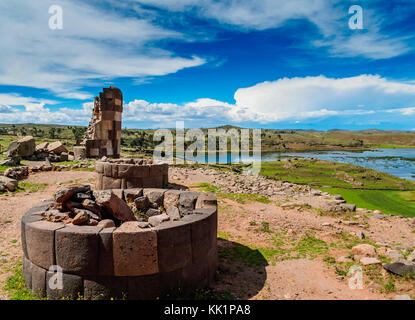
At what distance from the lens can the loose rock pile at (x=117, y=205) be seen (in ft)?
17.4

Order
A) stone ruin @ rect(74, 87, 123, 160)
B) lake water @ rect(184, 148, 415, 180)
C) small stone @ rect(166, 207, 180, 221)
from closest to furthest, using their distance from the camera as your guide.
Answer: small stone @ rect(166, 207, 180, 221) < stone ruin @ rect(74, 87, 123, 160) < lake water @ rect(184, 148, 415, 180)

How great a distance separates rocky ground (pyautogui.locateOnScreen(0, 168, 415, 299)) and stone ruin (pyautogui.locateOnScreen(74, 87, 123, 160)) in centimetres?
639

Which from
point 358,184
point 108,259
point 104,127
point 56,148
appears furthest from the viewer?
point 358,184

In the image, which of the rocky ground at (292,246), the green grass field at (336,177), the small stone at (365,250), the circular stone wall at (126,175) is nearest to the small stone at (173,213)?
the rocky ground at (292,246)

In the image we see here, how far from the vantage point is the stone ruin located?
20.1 metres

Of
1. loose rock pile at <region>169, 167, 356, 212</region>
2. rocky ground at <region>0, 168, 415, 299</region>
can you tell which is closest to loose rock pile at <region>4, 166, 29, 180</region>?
rocky ground at <region>0, 168, 415, 299</region>

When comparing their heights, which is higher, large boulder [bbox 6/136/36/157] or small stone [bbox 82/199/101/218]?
large boulder [bbox 6/136/36/157]

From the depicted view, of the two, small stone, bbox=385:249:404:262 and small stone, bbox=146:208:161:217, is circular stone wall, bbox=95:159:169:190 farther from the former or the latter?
A: small stone, bbox=385:249:404:262

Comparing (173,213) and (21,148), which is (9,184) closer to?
(21,148)

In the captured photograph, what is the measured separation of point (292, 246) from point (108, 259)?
5.40 meters

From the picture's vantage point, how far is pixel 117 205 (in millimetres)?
5953

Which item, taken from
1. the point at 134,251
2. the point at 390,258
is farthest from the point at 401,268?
the point at 134,251
